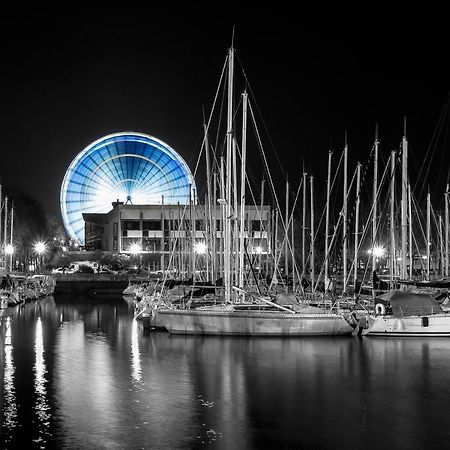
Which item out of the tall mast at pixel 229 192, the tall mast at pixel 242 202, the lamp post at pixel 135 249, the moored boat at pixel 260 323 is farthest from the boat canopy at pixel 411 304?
the lamp post at pixel 135 249

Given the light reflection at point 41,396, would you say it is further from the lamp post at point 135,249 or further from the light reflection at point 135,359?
the lamp post at point 135,249

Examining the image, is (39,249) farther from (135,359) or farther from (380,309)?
(135,359)

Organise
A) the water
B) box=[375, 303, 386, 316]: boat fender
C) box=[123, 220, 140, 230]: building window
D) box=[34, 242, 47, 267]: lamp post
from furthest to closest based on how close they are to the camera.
A: box=[123, 220, 140, 230]: building window, box=[34, 242, 47, 267]: lamp post, box=[375, 303, 386, 316]: boat fender, the water

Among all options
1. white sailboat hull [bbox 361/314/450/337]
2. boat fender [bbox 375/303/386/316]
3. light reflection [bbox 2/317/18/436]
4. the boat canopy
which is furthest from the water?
boat fender [bbox 375/303/386/316]

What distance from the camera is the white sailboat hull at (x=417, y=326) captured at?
31.8 m

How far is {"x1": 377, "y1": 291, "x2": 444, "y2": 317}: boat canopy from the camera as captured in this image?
1250 inches

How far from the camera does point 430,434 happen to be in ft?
55.6

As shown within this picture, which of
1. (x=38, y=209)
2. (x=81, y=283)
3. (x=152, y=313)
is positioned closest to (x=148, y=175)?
(x=38, y=209)

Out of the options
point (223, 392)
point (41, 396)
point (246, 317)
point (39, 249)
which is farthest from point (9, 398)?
point (39, 249)

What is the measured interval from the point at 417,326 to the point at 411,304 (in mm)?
995

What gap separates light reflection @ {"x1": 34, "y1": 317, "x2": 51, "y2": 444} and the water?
0.15ft

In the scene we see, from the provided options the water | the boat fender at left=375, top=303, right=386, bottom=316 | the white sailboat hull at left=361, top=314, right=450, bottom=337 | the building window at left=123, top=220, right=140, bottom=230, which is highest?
the building window at left=123, top=220, right=140, bottom=230

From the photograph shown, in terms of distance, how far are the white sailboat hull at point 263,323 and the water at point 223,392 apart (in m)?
0.52

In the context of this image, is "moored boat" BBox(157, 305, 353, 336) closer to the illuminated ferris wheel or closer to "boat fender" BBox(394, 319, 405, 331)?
"boat fender" BBox(394, 319, 405, 331)
